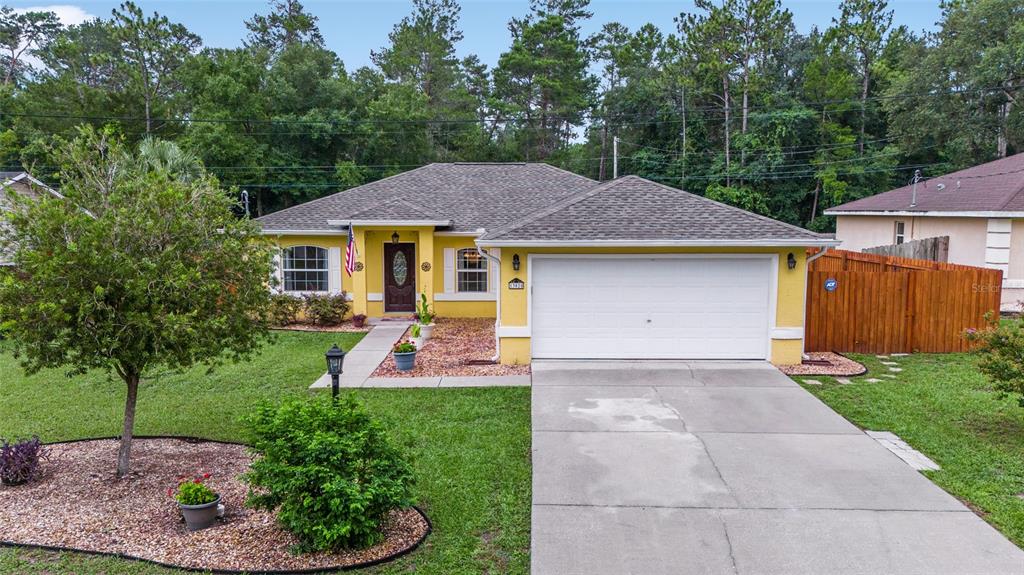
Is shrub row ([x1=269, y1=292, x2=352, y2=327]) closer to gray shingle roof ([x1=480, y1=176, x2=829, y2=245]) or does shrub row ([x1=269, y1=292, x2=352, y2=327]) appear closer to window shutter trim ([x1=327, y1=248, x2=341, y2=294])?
window shutter trim ([x1=327, y1=248, x2=341, y2=294])

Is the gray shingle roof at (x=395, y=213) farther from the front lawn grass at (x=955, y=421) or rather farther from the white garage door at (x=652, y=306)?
the front lawn grass at (x=955, y=421)

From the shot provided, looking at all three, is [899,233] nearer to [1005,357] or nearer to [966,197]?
[966,197]

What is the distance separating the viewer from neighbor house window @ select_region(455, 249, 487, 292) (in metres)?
17.4

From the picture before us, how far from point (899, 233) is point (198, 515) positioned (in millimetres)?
22330

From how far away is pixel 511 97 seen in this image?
143 feet

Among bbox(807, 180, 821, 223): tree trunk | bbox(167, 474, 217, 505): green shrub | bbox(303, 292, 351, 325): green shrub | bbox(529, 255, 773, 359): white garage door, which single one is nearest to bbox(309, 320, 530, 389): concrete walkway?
bbox(529, 255, 773, 359): white garage door

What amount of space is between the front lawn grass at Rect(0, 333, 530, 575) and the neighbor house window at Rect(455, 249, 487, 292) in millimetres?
5241

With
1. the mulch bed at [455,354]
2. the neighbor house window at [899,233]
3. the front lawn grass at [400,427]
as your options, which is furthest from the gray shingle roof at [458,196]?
the neighbor house window at [899,233]

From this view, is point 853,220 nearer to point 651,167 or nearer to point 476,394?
point 651,167

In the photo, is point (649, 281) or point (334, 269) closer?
point (649, 281)

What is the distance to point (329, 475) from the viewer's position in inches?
190

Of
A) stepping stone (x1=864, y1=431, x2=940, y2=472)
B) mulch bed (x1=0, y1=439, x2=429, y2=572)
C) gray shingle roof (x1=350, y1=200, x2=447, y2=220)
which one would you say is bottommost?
mulch bed (x1=0, y1=439, x2=429, y2=572)

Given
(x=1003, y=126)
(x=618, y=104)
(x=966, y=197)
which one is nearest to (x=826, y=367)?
(x=966, y=197)

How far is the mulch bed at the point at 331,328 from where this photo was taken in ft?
50.8
